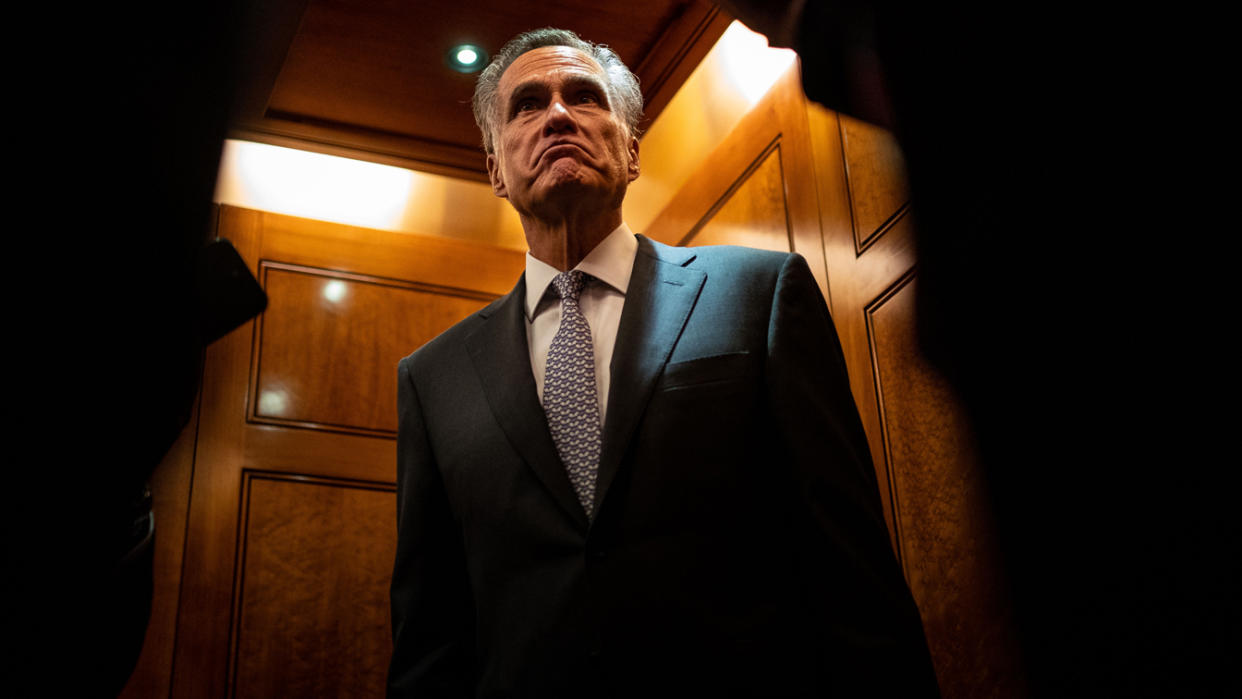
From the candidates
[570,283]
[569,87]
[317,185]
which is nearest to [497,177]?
[569,87]

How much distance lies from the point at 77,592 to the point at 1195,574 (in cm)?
39

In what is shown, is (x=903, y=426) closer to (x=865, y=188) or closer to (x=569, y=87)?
→ (x=865, y=188)

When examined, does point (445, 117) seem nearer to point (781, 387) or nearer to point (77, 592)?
point (781, 387)

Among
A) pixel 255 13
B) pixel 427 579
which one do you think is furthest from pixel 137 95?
pixel 427 579

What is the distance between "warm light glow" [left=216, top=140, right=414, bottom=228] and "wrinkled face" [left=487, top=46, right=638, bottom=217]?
170cm

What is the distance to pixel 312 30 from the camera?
11.7 ft

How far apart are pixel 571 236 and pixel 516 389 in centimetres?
42

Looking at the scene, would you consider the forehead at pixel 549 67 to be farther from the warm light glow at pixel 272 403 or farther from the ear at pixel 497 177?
the warm light glow at pixel 272 403

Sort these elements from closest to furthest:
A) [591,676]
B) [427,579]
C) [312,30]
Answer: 1. [591,676]
2. [427,579]
3. [312,30]

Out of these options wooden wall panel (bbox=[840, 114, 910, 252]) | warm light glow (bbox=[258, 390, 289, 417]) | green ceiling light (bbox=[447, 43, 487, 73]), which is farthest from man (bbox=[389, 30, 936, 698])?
green ceiling light (bbox=[447, 43, 487, 73])

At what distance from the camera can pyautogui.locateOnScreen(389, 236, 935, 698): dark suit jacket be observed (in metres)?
1.43

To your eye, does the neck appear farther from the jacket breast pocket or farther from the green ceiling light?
the green ceiling light

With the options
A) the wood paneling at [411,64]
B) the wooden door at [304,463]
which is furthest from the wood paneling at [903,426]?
the wooden door at [304,463]

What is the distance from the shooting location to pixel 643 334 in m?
1.75
